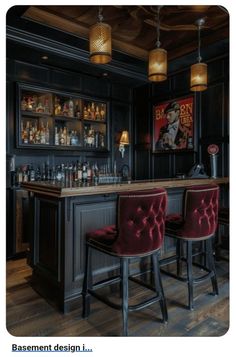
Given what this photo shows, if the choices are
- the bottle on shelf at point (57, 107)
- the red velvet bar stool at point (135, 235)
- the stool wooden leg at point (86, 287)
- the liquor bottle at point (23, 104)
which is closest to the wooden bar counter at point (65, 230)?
the stool wooden leg at point (86, 287)

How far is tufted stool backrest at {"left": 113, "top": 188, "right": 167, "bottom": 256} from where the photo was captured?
174 cm

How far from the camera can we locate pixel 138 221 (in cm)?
180

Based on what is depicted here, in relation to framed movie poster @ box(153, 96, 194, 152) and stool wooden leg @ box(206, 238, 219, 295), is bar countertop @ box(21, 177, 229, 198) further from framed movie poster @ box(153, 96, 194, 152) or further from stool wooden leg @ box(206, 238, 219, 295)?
framed movie poster @ box(153, 96, 194, 152)

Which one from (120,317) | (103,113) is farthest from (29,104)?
(120,317)

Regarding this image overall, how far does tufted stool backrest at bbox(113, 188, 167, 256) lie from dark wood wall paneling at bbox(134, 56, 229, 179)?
7.06ft

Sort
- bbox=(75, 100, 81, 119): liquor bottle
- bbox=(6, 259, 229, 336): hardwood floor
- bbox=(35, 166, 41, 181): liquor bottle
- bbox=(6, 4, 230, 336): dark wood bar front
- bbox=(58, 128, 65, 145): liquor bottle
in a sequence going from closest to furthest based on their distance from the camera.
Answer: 1. bbox=(6, 259, 229, 336): hardwood floor
2. bbox=(6, 4, 230, 336): dark wood bar front
3. bbox=(35, 166, 41, 181): liquor bottle
4. bbox=(58, 128, 65, 145): liquor bottle
5. bbox=(75, 100, 81, 119): liquor bottle

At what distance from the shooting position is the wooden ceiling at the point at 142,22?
2.85 metres

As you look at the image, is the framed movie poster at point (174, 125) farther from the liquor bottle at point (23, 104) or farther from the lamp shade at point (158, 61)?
the liquor bottle at point (23, 104)

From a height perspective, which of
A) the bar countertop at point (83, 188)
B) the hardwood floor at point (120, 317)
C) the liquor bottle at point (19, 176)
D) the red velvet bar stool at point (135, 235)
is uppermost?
the liquor bottle at point (19, 176)

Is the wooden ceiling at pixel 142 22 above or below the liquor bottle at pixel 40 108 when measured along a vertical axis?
above

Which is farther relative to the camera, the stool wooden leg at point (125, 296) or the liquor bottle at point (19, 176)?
the liquor bottle at point (19, 176)

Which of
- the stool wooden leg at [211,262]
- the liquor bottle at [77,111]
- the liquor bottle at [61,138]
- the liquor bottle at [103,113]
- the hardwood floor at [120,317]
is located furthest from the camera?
the liquor bottle at [103,113]

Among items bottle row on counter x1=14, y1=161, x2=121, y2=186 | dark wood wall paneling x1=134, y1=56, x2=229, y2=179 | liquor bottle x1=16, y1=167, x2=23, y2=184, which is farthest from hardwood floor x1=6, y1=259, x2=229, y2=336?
dark wood wall paneling x1=134, y1=56, x2=229, y2=179

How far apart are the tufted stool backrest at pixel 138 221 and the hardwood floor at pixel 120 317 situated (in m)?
0.60
